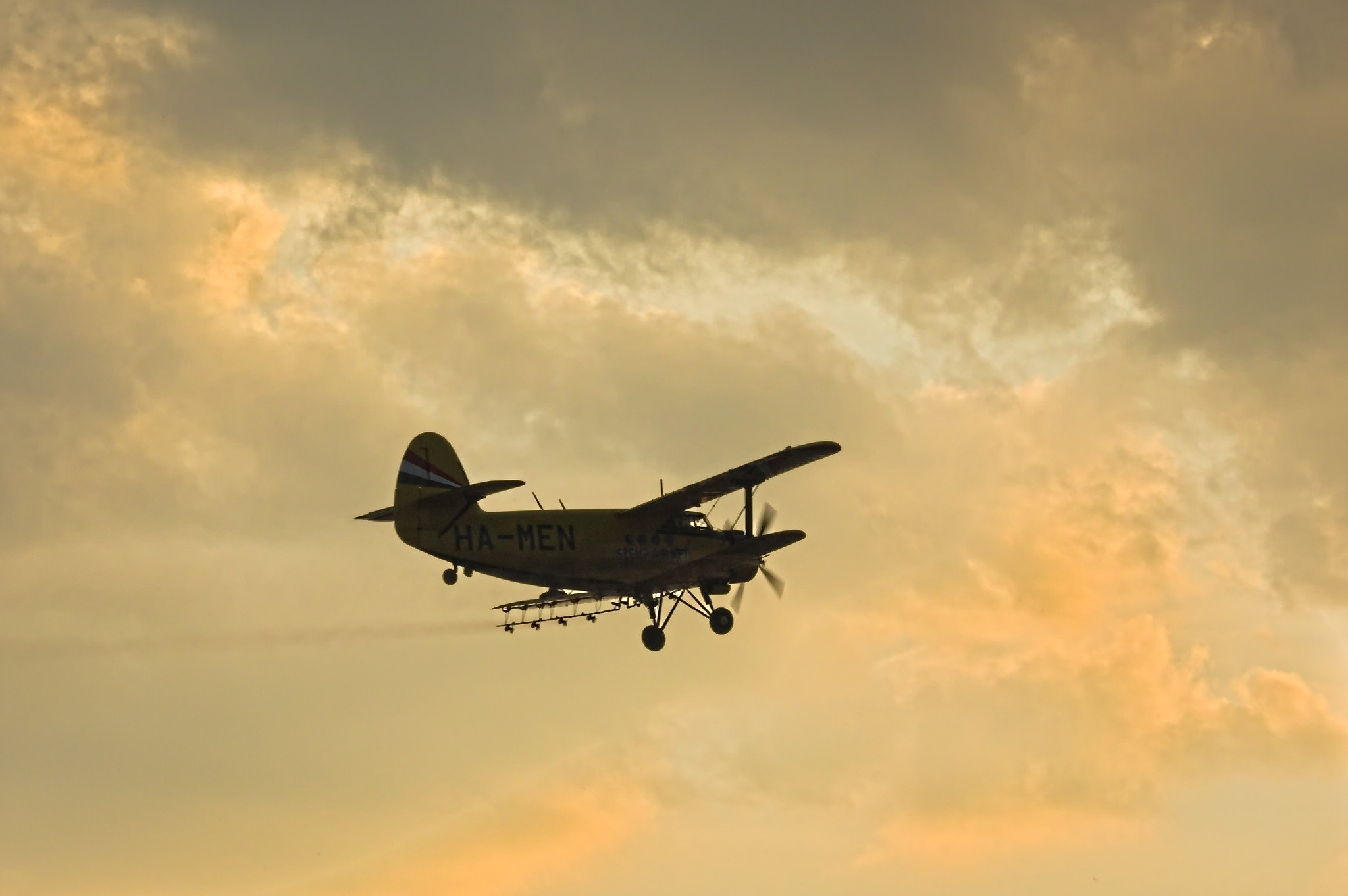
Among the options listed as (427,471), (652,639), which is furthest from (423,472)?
(652,639)

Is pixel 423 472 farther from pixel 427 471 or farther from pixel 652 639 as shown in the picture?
pixel 652 639

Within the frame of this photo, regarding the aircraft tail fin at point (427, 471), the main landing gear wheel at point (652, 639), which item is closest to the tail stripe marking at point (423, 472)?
the aircraft tail fin at point (427, 471)

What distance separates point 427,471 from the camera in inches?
3334

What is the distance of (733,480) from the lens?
276 feet

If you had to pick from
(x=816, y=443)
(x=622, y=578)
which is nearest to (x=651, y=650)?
(x=622, y=578)

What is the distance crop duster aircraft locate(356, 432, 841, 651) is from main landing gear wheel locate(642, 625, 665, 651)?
0.07 ft

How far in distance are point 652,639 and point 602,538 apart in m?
3.98

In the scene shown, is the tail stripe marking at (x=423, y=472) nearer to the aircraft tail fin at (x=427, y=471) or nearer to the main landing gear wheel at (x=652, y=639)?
the aircraft tail fin at (x=427, y=471)

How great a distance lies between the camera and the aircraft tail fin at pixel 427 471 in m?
83.9

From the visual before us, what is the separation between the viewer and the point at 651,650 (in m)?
84.4

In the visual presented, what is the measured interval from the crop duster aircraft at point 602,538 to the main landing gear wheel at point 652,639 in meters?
0.02

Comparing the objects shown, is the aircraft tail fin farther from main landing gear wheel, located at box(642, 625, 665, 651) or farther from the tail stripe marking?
main landing gear wheel, located at box(642, 625, 665, 651)

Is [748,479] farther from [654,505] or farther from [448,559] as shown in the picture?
[448,559]

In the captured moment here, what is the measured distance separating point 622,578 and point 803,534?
611 centimetres
